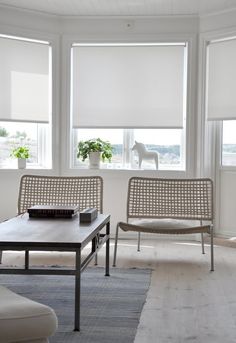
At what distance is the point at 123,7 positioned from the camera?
5383 mm

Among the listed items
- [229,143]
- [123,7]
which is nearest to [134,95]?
[123,7]

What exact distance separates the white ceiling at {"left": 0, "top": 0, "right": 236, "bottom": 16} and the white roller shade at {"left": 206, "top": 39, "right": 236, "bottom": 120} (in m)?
0.40

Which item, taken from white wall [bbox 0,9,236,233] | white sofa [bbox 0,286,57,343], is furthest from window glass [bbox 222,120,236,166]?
white sofa [bbox 0,286,57,343]

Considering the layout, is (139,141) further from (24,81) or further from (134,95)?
(24,81)

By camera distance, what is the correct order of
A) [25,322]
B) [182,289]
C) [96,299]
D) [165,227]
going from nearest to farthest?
1. [25,322]
2. [96,299]
3. [182,289]
4. [165,227]

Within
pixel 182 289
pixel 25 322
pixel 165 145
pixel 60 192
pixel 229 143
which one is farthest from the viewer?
pixel 165 145

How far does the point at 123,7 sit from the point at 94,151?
155 cm

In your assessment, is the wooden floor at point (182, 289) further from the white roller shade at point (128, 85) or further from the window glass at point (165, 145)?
the white roller shade at point (128, 85)

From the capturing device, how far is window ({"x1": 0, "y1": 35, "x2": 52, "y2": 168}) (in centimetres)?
551

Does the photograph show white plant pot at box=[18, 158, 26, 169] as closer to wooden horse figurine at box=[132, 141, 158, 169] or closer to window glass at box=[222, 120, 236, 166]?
wooden horse figurine at box=[132, 141, 158, 169]

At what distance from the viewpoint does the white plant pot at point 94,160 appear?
5.69m

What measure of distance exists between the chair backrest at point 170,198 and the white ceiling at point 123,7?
181 centimetres

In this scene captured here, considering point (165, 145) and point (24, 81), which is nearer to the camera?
point (24, 81)

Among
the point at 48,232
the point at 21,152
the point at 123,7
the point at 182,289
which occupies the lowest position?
the point at 182,289
